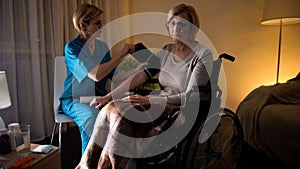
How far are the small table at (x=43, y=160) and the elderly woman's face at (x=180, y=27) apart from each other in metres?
0.90

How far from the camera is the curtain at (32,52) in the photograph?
74.6 inches

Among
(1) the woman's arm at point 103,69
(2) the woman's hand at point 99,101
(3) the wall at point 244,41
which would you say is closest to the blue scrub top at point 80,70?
(1) the woman's arm at point 103,69

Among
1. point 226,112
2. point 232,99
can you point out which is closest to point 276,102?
point 226,112

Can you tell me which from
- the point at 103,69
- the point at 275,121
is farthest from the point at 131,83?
the point at 275,121

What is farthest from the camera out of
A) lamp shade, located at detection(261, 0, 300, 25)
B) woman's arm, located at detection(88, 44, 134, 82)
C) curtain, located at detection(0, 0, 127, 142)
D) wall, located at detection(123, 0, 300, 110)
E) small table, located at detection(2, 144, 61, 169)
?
wall, located at detection(123, 0, 300, 110)

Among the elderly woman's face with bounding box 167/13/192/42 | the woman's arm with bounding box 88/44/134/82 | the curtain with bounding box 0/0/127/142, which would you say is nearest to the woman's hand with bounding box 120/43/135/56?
the woman's arm with bounding box 88/44/134/82

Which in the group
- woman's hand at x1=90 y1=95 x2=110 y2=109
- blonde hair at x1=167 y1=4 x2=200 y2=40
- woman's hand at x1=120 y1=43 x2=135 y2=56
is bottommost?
woman's hand at x1=90 y1=95 x2=110 y2=109

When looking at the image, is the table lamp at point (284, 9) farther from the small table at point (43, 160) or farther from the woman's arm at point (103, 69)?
the small table at point (43, 160)

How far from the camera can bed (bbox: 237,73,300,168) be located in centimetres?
155

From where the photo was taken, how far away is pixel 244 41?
2.93 meters

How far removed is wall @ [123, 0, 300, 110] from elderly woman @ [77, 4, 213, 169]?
5.40ft

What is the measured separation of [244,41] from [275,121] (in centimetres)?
154

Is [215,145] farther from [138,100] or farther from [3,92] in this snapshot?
[3,92]

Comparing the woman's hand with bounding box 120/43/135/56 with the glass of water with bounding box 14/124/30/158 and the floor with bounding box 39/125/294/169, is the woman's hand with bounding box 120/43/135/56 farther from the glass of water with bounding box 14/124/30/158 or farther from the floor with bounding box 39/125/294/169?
the floor with bounding box 39/125/294/169
